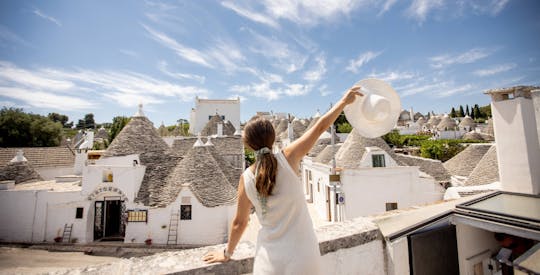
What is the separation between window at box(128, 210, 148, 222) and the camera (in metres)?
13.4

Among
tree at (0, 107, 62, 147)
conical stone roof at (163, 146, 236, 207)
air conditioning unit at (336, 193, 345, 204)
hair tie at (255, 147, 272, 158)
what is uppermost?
tree at (0, 107, 62, 147)

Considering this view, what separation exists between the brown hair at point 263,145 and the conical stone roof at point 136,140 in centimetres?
1589

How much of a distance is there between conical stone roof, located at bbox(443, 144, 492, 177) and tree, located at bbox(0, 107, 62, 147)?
49.7 metres

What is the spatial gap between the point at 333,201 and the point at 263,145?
12.9m

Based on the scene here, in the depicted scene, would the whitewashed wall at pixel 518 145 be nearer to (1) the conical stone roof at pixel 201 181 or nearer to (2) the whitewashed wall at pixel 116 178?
(1) the conical stone roof at pixel 201 181

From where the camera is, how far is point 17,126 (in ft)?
106

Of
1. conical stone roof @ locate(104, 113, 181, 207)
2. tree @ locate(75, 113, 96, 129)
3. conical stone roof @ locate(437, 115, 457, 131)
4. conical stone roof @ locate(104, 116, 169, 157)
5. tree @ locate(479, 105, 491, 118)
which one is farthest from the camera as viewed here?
tree @ locate(75, 113, 96, 129)

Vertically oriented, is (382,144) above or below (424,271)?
above

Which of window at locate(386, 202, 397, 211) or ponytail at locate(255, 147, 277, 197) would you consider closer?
ponytail at locate(255, 147, 277, 197)

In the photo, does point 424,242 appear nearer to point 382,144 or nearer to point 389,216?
point 389,216

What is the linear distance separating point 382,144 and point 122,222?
16788 mm

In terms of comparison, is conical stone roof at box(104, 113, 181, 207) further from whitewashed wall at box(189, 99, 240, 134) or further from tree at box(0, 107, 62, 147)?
tree at box(0, 107, 62, 147)

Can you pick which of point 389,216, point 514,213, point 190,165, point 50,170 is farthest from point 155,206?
point 50,170

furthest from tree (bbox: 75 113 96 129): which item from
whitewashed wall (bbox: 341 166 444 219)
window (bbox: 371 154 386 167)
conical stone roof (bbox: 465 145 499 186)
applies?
conical stone roof (bbox: 465 145 499 186)
